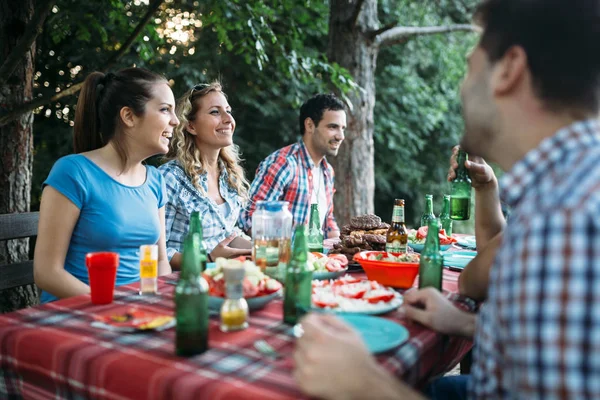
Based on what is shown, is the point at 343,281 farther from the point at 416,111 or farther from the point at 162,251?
the point at 416,111

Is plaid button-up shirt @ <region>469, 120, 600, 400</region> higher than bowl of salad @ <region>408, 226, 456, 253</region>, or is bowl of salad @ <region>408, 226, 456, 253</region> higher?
plaid button-up shirt @ <region>469, 120, 600, 400</region>

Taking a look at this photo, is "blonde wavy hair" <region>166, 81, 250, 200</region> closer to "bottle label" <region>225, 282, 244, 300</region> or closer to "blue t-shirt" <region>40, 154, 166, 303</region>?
"blue t-shirt" <region>40, 154, 166, 303</region>

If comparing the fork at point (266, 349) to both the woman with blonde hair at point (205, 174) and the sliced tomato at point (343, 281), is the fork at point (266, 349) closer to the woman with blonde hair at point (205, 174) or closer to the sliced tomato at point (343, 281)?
the sliced tomato at point (343, 281)

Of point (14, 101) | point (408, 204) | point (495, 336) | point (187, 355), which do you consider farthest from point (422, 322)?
point (408, 204)

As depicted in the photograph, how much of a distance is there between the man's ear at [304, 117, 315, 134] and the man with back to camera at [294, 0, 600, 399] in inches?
134

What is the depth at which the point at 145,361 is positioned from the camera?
46.2 inches

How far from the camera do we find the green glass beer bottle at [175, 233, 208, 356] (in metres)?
1.21

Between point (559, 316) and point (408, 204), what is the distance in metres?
8.05

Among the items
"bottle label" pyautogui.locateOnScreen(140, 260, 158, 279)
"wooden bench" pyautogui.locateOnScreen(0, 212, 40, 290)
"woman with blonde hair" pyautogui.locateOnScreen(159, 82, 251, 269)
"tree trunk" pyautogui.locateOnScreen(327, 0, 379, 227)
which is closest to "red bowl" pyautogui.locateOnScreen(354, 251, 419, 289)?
"bottle label" pyautogui.locateOnScreen(140, 260, 158, 279)

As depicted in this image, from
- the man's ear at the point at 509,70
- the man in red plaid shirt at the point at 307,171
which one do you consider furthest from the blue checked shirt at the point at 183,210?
the man's ear at the point at 509,70

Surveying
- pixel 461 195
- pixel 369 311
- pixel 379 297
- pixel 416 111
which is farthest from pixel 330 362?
pixel 416 111

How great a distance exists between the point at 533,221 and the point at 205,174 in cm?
275

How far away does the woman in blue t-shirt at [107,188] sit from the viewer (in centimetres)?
207

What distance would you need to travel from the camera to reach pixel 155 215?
2.53 meters
